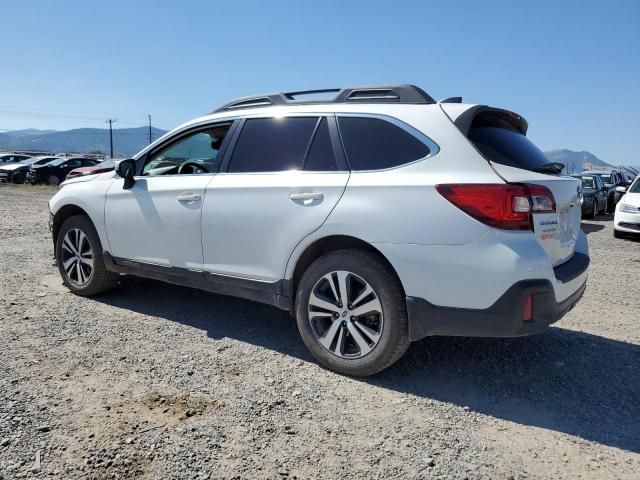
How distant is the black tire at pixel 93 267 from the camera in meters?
4.78

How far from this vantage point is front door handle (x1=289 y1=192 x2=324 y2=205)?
3.25m

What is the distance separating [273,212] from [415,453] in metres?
1.81

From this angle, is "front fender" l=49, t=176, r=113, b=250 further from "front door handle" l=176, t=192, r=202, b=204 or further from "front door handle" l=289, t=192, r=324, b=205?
"front door handle" l=289, t=192, r=324, b=205

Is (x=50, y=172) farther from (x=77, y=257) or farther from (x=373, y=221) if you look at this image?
(x=373, y=221)

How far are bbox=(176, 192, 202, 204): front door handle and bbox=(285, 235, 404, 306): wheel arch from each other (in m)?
1.06

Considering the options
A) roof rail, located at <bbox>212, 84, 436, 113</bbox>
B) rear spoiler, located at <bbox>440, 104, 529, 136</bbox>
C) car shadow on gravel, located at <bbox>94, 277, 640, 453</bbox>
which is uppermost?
roof rail, located at <bbox>212, 84, 436, 113</bbox>

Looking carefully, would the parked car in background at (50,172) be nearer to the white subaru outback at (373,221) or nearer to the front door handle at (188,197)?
the front door handle at (188,197)

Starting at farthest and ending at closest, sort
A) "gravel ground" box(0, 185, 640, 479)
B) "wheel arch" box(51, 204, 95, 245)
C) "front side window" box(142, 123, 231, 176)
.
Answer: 1. "wheel arch" box(51, 204, 95, 245)
2. "front side window" box(142, 123, 231, 176)
3. "gravel ground" box(0, 185, 640, 479)

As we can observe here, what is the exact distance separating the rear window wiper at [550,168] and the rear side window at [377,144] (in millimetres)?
764

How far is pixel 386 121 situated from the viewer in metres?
3.22

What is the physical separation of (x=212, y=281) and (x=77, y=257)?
1.93 metres

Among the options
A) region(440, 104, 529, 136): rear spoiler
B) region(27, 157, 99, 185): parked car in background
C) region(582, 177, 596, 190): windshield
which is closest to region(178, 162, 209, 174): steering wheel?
region(440, 104, 529, 136): rear spoiler

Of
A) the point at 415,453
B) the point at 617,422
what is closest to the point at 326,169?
the point at 415,453

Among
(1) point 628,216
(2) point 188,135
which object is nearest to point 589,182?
(1) point 628,216
